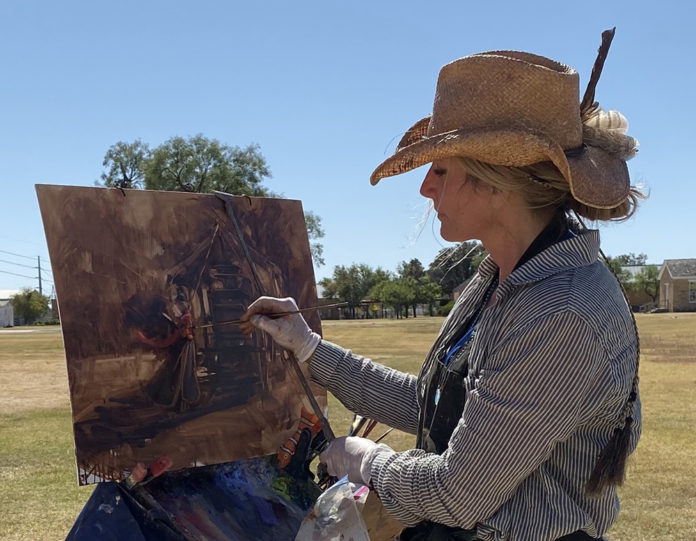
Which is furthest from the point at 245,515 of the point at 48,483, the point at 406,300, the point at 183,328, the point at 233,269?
the point at 406,300

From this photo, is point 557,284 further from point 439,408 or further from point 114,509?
point 114,509

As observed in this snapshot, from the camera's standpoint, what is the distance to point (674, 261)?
67.8m

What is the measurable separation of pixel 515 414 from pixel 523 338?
0.16 meters

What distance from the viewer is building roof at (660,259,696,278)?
6569cm

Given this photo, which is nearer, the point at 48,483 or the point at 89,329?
the point at 89,329

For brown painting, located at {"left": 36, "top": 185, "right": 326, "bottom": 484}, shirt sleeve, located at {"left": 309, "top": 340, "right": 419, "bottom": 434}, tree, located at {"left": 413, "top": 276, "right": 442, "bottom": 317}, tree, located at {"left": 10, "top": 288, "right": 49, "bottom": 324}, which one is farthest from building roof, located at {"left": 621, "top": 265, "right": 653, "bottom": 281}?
shirt sleeve, located at {"left": 309, "top": 340, "right": 419, "bottom": 434}

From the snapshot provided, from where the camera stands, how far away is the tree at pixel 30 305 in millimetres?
70062

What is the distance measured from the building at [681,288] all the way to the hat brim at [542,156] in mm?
69471

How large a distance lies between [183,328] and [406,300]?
5782 centimetres

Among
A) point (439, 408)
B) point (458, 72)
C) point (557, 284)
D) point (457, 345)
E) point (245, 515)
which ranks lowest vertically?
point (245, 515)

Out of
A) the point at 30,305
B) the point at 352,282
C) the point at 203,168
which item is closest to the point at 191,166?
the point at 203,168

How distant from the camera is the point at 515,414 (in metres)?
1.50

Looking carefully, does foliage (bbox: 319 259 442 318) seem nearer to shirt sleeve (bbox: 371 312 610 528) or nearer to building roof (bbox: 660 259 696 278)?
building roof (bbox: 660 259 696 278)

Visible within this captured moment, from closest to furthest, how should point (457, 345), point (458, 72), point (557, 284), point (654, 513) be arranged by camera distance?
point (557, 284) < point (458, 72) < point (457, 345) < point (654, 513)
